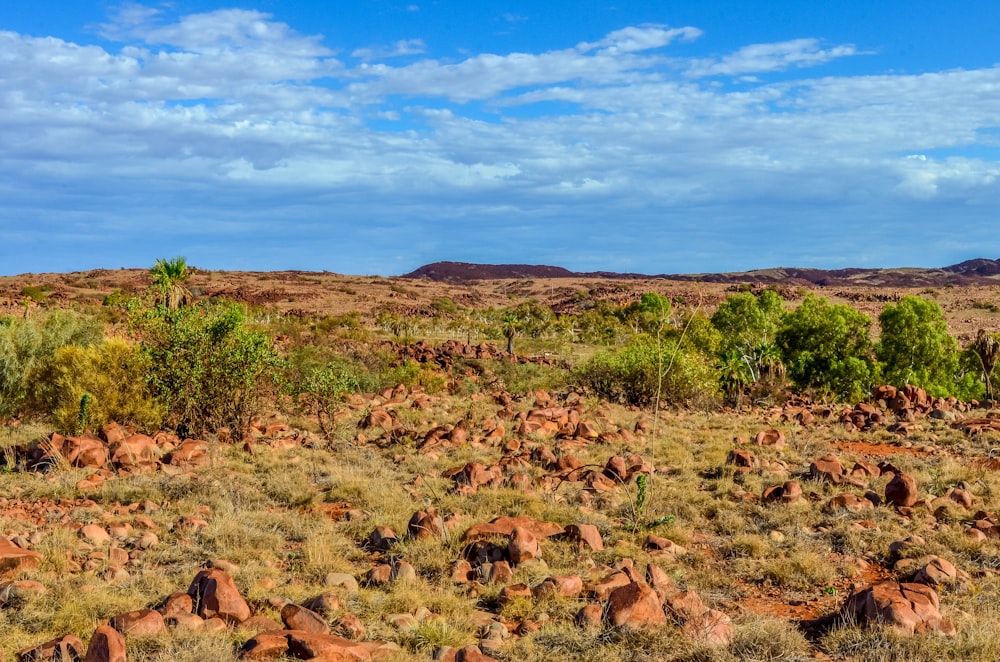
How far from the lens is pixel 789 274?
16312cm

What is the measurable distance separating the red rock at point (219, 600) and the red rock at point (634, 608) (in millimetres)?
2844

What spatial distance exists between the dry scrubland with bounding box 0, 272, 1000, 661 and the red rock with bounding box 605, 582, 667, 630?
0.05 feet

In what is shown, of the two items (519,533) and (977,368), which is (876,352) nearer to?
(977,368)

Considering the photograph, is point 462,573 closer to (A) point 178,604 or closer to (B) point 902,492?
(A) point 178,604

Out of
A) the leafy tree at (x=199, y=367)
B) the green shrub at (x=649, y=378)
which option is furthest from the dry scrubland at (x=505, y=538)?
the green shrub at (x=649, y=378)

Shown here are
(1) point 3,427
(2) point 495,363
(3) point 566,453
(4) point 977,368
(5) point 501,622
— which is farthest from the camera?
(2) point 495,363

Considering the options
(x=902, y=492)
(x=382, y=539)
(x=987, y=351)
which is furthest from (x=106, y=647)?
(x=987, y=351)

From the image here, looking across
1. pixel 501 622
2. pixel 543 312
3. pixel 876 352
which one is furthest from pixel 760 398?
pixel 543 312

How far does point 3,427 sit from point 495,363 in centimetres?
1698

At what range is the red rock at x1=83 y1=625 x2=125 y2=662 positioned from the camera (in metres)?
5.05

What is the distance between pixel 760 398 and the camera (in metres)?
22.9

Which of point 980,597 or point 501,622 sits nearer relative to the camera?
point 501,622

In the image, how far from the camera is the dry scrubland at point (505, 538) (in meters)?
5.84

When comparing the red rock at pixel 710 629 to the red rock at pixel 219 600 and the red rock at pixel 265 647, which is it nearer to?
the red rock at pixel 265 647
